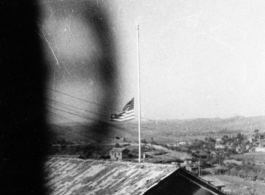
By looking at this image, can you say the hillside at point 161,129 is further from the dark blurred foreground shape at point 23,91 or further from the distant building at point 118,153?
the dark blurred foreground shape at point 23,91

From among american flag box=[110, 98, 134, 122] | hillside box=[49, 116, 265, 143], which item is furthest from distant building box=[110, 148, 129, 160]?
american flag box=[110, 98, 134, 122]

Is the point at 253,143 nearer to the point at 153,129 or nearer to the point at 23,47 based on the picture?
the point at 153,129

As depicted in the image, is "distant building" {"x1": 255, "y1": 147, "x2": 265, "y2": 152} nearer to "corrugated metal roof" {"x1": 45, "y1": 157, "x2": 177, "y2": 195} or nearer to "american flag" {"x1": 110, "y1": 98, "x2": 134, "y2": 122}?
"american flag" {"x1": 110, "y1": 98, "x2": 134, "y2": 122}

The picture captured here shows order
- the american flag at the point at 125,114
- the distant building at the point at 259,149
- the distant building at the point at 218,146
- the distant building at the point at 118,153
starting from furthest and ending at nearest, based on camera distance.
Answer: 1. the distant building at the point at 218,146
2. the distant building at the point at 118,153
3. the distant building at the point at 259,149
4. the american flag at the point at 125,114

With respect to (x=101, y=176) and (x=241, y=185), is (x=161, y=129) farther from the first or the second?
(x=101, y=176)

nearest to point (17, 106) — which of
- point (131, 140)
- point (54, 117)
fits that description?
point (54, 117)

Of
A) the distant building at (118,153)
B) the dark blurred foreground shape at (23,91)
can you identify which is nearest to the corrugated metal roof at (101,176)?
the dark blurred foreground shape at (23,91)
